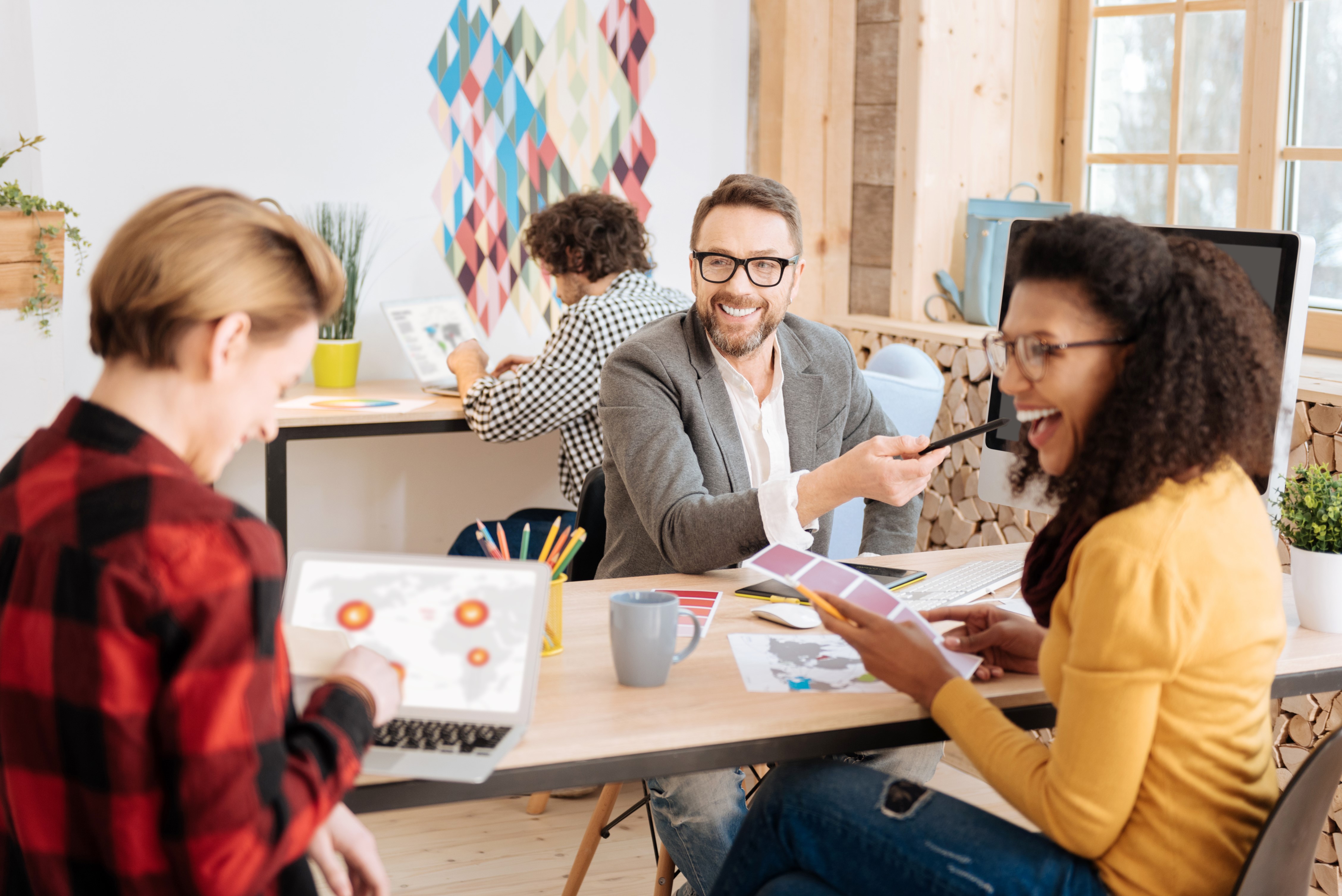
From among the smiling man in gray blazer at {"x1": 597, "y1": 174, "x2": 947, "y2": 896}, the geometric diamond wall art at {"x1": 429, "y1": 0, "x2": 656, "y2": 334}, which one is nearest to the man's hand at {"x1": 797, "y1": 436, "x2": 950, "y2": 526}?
the smiling man in gray blazer at {"x1": 597, "y1": 174, "x2": 947, "y2": 896}

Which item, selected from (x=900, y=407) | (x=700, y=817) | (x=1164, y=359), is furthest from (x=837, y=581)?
(x=900, y=407)

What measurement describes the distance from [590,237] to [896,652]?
76.5 inches

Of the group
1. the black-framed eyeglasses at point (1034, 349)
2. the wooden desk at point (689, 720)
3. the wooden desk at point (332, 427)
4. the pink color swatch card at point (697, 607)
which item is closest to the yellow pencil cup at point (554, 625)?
the wooden desk at point (689, 720)

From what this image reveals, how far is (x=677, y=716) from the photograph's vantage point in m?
1.22

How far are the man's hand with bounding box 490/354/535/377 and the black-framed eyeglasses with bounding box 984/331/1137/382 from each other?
7.10ft

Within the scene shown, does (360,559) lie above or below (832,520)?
above

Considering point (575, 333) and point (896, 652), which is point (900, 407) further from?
point (896, 652)

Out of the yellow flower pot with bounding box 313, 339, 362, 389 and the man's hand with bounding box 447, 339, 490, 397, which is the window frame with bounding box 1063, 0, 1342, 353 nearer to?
the man's hand with bounding box 447, 339, 490, 397

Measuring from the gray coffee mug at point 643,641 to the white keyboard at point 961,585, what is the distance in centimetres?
42

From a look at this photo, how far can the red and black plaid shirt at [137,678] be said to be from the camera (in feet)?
2.74

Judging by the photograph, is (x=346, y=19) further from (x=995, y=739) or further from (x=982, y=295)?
(x=995, y=739)

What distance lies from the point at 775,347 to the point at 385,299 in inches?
74.8

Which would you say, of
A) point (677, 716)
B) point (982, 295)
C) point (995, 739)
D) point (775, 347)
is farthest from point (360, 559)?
point (982, 295)

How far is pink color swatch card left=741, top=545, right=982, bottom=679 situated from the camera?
1.42 metres
